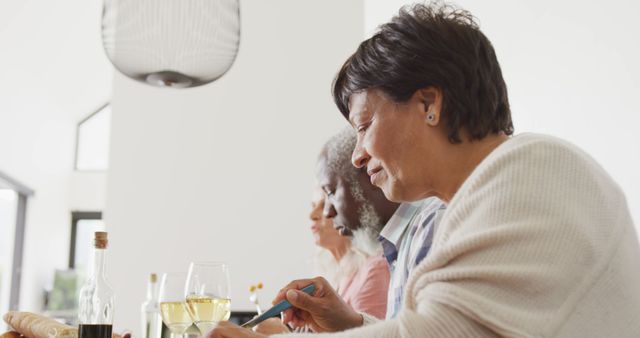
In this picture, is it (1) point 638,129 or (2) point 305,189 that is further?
(2) point 305,189

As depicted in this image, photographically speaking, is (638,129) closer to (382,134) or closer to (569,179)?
(382,134)

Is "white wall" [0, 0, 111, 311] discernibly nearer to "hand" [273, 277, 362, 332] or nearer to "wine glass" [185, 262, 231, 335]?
"wine glass" [185, 262, 231, 335]

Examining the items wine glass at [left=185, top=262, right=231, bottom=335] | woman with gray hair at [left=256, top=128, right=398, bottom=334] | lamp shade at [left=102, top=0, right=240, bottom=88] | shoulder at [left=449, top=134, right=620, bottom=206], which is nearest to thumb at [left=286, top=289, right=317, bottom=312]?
wine glass at [left=185, top=262, right=231, bottom=335]

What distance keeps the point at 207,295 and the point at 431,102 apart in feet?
1.81

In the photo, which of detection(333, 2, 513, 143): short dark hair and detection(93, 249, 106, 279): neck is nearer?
detection(333, 2, 513, 143): short dark hair

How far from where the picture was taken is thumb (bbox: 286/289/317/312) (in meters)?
1.30

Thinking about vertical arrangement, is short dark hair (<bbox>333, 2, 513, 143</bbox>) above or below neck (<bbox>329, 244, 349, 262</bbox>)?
above

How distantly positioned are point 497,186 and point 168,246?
3907 mm

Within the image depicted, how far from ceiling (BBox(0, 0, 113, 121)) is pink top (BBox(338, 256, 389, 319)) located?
5299 mm

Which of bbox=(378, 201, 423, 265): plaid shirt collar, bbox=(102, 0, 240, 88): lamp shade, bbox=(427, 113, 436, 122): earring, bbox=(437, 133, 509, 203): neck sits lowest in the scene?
bbox=(378, 201, 423, 265): plaid shirt collar

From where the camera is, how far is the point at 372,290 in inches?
83.4

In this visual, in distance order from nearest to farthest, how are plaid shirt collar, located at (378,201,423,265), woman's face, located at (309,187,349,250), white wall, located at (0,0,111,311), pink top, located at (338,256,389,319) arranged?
plaid shirt collar, located at (378,201,423,265) → pink top, located at (338,256,389,319) → woman's face, located at (309,187,349,250) → white wall, located at (0,0,111,311)

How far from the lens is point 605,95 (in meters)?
1.81

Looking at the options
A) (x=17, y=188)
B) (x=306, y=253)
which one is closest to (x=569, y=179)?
(x=306, y=253)
